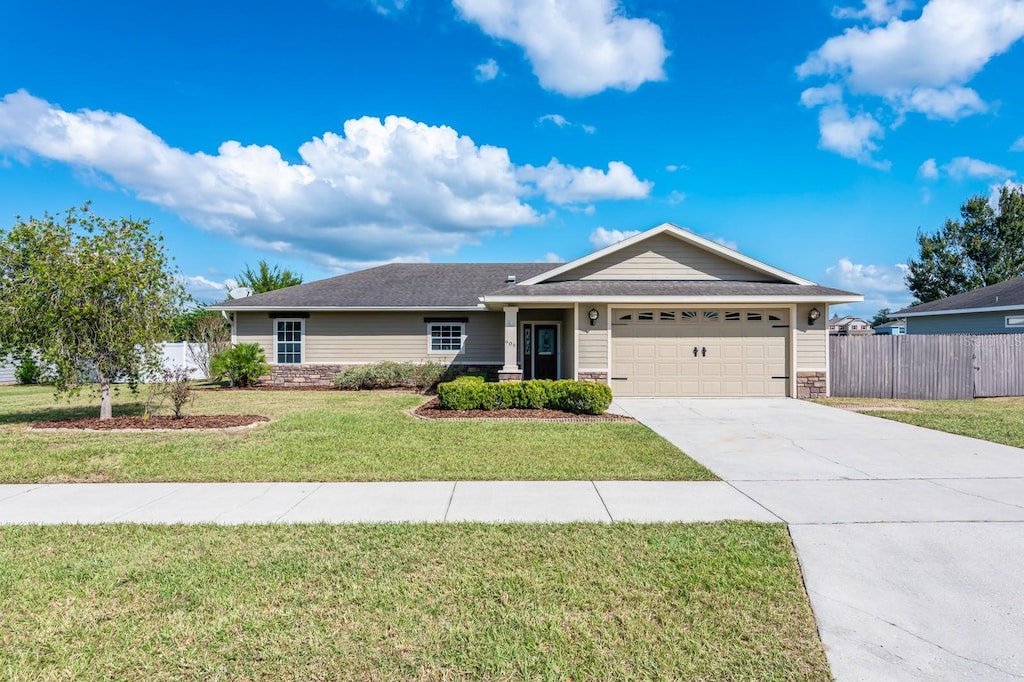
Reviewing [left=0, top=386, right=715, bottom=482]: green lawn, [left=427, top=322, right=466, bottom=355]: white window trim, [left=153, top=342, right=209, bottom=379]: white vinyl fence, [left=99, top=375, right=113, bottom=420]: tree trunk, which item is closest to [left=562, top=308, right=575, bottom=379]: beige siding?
[left=427, top=322, right=466, bottom=355]: white window trim

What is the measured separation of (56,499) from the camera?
5.28m

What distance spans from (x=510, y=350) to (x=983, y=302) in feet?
63.0

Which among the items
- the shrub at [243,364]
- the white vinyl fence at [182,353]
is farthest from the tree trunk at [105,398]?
the white vinyl fence at [182,353]

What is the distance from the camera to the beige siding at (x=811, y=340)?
44.1 feet

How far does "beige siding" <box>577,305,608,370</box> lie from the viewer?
13.5 metres

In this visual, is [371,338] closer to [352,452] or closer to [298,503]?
[352,452]

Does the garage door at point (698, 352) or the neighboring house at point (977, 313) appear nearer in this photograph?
the garage door at point (698, 352)

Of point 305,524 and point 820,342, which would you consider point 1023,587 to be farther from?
point 820,342

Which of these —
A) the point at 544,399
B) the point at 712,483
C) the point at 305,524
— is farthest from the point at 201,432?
the point at 712,483

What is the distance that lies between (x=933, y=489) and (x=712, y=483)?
7.24 ft

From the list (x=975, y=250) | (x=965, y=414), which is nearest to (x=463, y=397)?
(x=965, y=414)

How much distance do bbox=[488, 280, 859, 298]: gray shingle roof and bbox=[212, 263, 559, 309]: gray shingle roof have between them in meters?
4.04

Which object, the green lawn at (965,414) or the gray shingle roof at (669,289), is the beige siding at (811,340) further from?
the green lawn at (965,414)

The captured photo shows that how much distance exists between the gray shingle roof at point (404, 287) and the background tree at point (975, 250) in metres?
29.2
